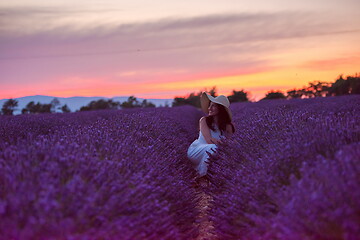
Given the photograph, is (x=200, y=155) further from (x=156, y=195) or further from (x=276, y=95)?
(x=276, y=95)

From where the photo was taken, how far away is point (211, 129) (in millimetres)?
5379

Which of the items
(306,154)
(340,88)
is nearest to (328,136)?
(306,154)

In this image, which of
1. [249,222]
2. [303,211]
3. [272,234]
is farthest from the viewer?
[249,222]

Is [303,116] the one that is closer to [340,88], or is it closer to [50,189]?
[50,189]

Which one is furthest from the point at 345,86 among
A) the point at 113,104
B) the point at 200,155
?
the point at 200,155

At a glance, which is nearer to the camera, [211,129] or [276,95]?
[211,129]

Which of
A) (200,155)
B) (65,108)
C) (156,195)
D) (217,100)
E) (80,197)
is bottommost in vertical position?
(200,155)

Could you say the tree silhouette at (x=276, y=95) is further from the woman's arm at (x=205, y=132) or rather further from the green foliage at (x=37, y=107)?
the woman's arm at (x=205, y=132)

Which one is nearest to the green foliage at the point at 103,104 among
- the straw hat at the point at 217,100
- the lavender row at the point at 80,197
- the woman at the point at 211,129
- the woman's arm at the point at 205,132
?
the straw hat at the point at 217,100

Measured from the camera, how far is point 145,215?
206cm

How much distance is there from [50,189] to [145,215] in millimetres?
618

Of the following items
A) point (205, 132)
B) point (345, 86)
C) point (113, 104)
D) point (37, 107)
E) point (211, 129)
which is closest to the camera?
point (205, 132)

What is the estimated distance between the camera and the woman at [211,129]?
15.9ft

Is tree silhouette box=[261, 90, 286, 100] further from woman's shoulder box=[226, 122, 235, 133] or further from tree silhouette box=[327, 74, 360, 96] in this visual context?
woman's shoulder box=[226, 122, 235, 133]
